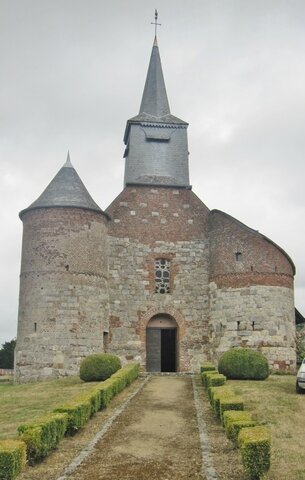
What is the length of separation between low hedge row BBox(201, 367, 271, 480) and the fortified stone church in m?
11.4

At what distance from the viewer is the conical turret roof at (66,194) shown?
86.3 feet

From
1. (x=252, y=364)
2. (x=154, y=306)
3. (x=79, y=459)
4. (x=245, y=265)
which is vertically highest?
(x=245, y=265)

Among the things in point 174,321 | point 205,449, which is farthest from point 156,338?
point 205,449

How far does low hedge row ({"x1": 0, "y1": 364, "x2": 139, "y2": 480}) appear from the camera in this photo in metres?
8.23

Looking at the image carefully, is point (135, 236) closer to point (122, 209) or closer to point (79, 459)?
point (122, 209)

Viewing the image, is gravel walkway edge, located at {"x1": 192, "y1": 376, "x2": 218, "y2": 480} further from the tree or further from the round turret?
the tree

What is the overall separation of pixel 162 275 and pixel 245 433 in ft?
63.7

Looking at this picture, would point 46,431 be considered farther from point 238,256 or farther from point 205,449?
point 238,256

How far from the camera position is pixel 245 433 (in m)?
9.22

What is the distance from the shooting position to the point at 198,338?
91.1ft

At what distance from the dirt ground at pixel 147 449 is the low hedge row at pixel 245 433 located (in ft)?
1.05

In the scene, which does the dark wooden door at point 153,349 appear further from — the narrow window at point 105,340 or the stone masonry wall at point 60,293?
the stone masonry wall at point 60,293

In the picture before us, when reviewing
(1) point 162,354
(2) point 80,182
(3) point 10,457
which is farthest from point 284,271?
(3) point 10,457

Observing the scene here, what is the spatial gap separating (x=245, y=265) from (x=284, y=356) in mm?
4550
